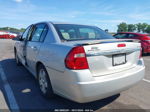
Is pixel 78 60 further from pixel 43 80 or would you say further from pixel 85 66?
pixel 43 80

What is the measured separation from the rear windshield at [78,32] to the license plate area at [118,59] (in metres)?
0.91

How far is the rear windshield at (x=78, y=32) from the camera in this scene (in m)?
3.15

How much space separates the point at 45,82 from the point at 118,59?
1.57 metres

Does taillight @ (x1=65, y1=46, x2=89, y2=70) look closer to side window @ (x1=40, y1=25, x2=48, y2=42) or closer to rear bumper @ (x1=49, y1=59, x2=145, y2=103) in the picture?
rear bumper @ (x1=49, y1=59, x2=145, y2=103)

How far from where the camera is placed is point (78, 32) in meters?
3.61

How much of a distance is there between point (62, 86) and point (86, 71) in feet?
1.72

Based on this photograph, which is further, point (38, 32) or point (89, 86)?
point (38, 32)

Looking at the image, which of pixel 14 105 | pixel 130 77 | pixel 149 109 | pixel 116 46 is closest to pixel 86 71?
pixel 116 46

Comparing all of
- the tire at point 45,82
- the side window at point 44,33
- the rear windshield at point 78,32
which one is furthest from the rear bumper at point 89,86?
the side window at point 44,33

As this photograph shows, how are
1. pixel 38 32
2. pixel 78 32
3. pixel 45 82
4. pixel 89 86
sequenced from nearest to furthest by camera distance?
pixel 89 86
pixel 45 82
pixel 78 32
pixel 38 32

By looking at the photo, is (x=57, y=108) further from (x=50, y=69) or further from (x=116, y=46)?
(x=116, y=46)

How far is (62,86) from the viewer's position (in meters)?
2.56

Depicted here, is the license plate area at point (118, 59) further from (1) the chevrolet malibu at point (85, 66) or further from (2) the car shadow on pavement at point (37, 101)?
(2) the car shadow on pavement at point (37, 101)

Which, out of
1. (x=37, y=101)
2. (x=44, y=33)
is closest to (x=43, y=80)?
(x=37, y=101)
